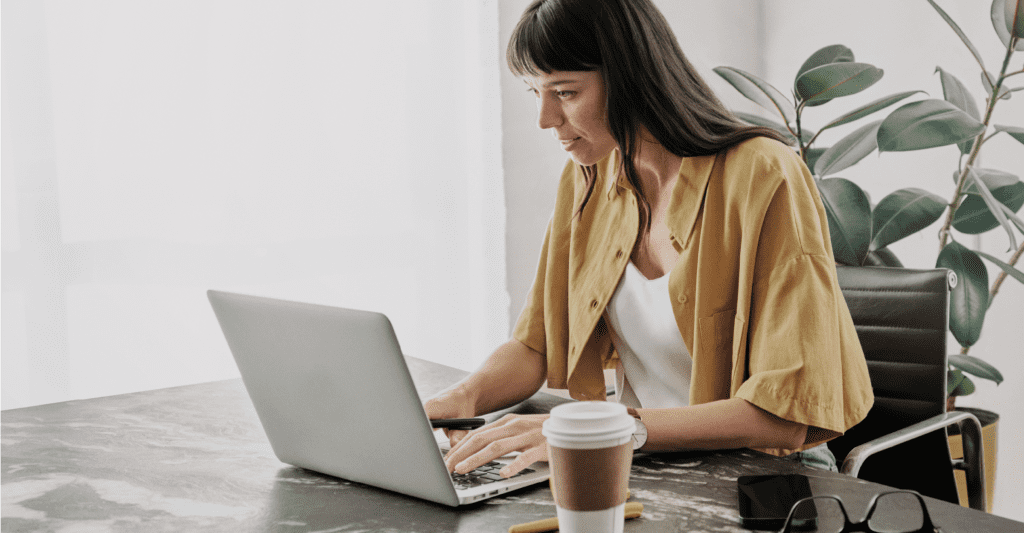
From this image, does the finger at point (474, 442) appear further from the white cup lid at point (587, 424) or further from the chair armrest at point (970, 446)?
the chair armrest at point (970, 446)

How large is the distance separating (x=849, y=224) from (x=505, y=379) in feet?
3.23

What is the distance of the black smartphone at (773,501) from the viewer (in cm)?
74

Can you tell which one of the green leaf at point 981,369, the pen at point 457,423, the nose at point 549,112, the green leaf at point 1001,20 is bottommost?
the green leaf at point 981,369

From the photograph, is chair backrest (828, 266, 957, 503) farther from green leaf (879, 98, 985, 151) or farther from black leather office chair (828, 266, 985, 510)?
green leaf (879, 98, 985, 151)

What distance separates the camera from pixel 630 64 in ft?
4.07

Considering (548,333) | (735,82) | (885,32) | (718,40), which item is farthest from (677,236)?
(718,40)

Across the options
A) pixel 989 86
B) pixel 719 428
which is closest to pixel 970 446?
pixel 719 428

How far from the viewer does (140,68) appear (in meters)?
2.30

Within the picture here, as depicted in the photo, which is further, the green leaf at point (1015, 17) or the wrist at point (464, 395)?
the green leaf at point (1015, 17)

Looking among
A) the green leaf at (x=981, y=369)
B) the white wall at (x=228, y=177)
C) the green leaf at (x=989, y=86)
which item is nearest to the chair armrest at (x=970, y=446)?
the green leaf at (x=981, y=369)

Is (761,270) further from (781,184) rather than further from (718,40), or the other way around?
(718,40)

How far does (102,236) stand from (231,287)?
38cm

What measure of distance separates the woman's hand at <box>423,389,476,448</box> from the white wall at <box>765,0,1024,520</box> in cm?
156

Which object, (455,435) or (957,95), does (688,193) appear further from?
(957,95)
